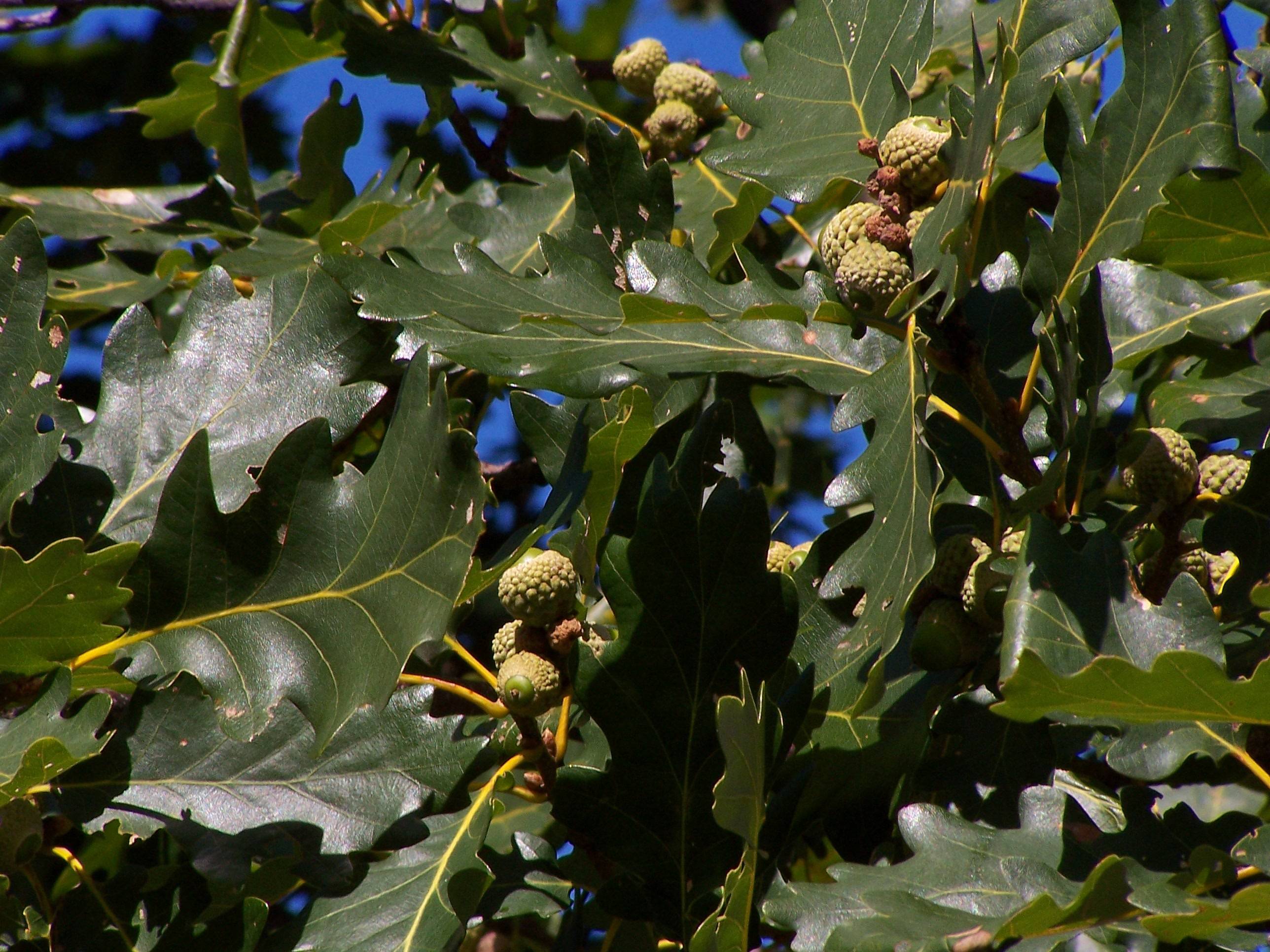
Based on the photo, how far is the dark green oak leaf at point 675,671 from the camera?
3.97ft

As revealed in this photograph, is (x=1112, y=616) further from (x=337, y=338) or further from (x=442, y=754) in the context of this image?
(x=337, y=338)

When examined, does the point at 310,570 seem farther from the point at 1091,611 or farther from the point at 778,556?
the point at 1091,611

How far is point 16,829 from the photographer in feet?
4.50

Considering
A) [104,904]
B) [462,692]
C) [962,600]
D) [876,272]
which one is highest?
[876,272]

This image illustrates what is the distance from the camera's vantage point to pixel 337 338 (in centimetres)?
149

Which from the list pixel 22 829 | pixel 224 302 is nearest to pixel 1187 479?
pixel 224 302

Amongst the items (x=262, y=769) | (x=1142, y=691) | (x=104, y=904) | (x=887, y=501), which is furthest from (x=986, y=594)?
(x=104, y=904)

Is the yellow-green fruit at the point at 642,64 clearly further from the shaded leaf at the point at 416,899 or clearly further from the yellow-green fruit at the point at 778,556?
the shaded leaf at the point at 416,899

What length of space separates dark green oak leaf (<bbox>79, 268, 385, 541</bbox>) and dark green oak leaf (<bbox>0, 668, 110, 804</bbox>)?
0.95 ft

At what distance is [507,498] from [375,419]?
0.59 meters

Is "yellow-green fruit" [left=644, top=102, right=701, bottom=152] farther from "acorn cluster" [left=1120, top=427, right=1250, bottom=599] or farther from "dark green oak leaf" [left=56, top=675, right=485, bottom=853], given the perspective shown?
"dark green oak leaf" [left=56, top=675, right=485, bottom=853]

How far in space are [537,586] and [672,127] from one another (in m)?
1.11

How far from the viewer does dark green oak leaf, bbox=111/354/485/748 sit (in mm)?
1151

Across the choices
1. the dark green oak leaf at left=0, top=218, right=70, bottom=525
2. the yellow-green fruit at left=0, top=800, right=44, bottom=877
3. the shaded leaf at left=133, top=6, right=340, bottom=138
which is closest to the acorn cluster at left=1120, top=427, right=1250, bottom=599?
the dark green oak leaf at left=0, top=218, right=70, bottom=525
